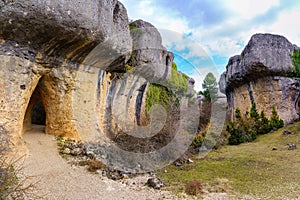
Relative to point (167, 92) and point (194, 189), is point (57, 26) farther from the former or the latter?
point (167, 92)

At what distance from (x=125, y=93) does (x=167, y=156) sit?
497 cm

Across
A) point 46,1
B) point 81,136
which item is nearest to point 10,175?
point 46,1

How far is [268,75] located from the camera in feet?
44.9

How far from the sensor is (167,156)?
7.28m

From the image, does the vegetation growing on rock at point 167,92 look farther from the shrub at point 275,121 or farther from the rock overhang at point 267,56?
the shrub at point 275,121

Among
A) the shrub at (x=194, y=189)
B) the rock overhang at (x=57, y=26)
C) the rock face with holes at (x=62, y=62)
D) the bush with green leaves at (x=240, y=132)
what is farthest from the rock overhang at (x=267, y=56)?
the shrub at (x=194, y=189)

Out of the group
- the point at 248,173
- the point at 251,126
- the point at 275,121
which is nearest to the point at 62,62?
the point at 248,173

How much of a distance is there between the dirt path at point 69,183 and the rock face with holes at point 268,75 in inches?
410

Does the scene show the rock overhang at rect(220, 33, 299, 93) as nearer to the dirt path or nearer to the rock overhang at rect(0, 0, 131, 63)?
the rock overhang at rect(0, 0, 131, 63)

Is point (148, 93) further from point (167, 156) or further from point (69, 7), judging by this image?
point (69, 7)

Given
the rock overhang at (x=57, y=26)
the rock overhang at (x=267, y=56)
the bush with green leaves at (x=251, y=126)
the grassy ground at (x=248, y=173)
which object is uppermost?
the rock overhang at (x=267, y=56)

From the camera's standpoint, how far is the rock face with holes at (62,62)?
5.00 m

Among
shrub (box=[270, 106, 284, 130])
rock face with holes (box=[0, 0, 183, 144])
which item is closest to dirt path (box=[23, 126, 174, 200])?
rock face with holes (box=[0, 0, 183, 144])

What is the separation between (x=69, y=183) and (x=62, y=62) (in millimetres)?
3112
